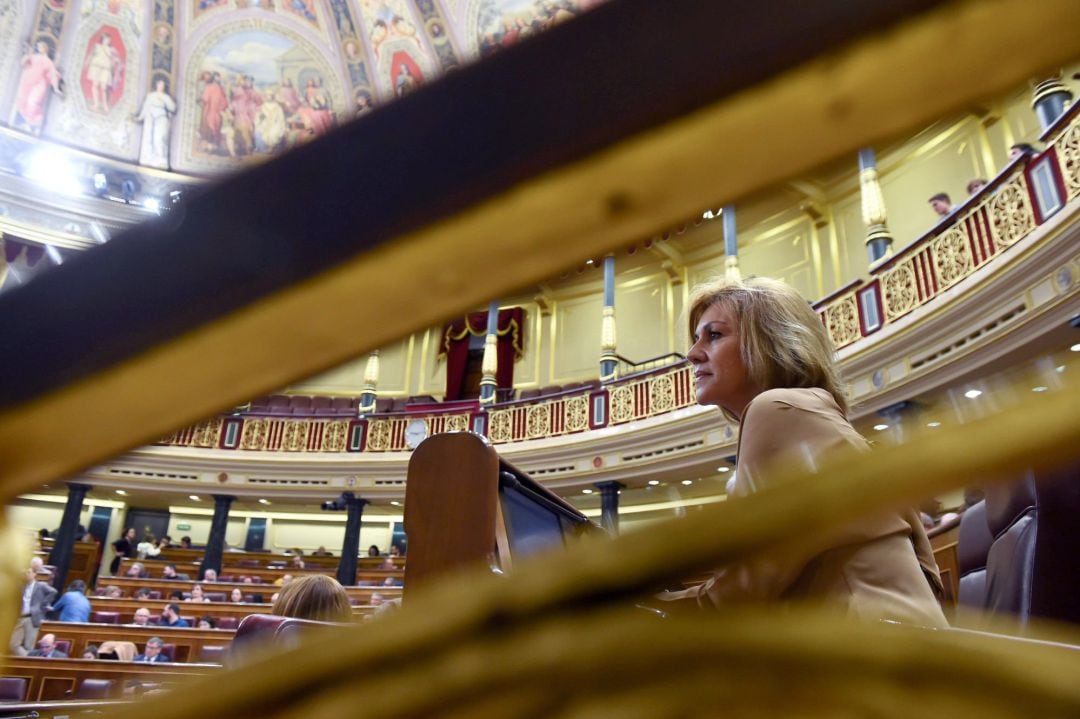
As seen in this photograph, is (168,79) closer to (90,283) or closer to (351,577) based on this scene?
(351,577)

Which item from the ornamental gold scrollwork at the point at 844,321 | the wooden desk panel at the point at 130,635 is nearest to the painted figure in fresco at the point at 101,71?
the wooden desk panel at the point at 130,635

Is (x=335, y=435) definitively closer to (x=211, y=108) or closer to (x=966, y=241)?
(x=211, y=108)

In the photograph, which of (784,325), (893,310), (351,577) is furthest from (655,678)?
(351,577)

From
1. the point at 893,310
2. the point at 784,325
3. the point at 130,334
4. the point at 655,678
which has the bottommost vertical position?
the point at 655,678

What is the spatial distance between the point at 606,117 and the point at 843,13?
0.08m

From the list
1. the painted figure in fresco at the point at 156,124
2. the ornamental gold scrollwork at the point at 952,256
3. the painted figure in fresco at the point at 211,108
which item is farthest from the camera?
the painted figure in fresco at the point at 211,108

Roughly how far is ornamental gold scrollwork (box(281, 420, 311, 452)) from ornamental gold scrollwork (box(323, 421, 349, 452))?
402 mm

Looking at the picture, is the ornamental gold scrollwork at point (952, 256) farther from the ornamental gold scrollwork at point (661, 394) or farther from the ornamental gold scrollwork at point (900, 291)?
the ornamental gold scrollwork at point (661, 394)

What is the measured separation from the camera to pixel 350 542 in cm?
1384

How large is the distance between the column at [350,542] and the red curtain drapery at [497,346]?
3.82 metres

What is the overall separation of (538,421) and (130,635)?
24.1 feet

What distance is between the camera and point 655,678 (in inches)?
10.1

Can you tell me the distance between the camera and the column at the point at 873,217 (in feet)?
32.7

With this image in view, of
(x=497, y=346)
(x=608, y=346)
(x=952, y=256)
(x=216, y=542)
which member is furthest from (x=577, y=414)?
(x=216, y=542)
